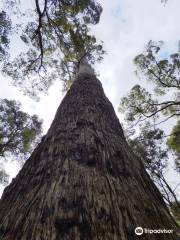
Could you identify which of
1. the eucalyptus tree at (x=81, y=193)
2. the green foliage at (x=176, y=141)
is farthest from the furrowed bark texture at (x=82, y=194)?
the green foliage at (x=176, y=141)

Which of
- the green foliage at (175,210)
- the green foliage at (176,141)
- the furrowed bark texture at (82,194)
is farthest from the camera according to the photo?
the green foliage at (176,141)

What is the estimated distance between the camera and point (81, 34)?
1151cm

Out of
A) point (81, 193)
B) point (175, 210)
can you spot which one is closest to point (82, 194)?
point (81, 193)

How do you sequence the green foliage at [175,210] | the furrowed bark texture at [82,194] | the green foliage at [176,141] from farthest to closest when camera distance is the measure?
the green foliage at [176,141]
the green foliage at [175,210]
the furrowed bark texture at [82,194]

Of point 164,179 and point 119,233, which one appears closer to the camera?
point 119,233

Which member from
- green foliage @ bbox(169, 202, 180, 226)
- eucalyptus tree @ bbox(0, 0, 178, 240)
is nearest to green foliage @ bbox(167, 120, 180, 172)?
green foliage @ bbox(169, 202, 180, 226)

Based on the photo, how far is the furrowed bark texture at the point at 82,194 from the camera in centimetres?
126

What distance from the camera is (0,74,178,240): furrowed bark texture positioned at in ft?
4.14

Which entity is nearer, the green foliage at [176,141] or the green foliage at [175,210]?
the green foliage at [175,210]

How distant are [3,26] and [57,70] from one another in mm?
4472

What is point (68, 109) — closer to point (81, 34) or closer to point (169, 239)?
point (169, 239)

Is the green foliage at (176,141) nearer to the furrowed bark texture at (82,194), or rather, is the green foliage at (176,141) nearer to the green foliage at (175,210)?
the green foliage at (175,210)

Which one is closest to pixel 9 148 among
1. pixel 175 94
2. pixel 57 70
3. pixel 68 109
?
pixel 57 70

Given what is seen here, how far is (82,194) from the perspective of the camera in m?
1.48
